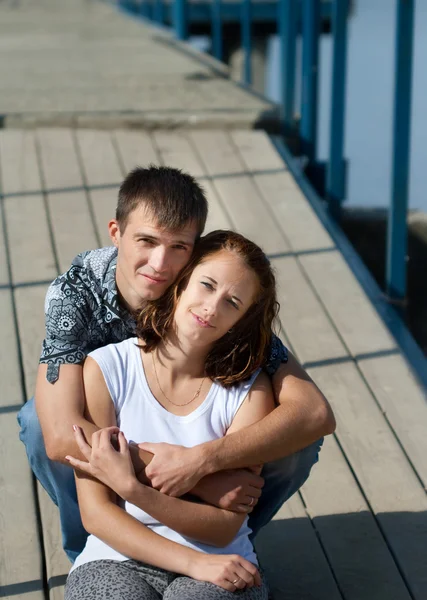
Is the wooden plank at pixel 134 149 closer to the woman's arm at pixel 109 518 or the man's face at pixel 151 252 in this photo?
the man's face at pixel 151 252

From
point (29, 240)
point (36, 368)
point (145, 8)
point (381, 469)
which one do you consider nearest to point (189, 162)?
point (29, 240)

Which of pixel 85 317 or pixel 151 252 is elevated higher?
pixel 151 252

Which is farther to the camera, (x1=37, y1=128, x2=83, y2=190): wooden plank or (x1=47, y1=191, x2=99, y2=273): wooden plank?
(x1=37, y1=128, x2=83, y2=190): wooden plank

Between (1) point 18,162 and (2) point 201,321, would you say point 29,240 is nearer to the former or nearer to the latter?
(1) point 18,162

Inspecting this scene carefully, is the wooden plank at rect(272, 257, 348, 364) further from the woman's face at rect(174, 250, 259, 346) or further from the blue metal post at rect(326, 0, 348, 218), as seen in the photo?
the woman's face at rect(174, 250, 259, 346)

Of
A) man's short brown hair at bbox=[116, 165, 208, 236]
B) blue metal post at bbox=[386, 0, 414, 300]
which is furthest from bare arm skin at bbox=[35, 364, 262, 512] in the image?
blue metal post at bbox=[386, 0, 414, 300]

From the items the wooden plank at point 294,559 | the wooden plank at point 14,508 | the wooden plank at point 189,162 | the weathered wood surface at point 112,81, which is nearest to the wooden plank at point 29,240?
the wooden plank at point 14,508

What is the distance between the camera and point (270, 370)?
2.03m

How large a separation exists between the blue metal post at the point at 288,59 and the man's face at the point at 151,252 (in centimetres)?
293

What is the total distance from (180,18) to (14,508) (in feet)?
18.8

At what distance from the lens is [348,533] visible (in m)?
2.39

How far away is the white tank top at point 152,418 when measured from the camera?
186 centimetres

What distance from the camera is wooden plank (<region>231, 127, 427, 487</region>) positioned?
112 inches

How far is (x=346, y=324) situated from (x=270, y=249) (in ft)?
1.70
